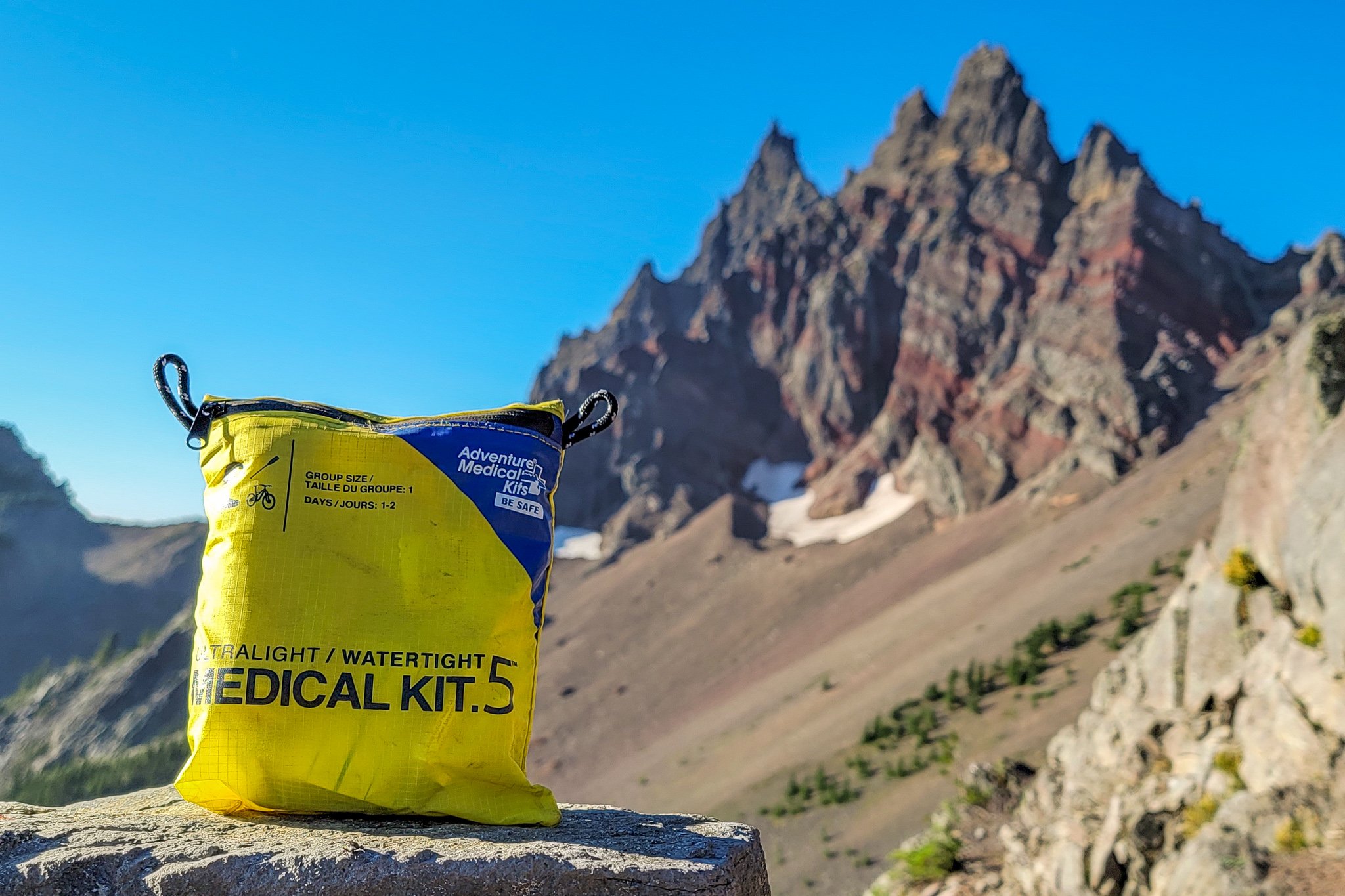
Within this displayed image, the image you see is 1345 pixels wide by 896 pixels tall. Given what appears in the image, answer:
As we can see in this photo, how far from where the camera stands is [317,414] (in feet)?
10.4

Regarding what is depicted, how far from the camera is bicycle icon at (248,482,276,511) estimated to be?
2977 mm

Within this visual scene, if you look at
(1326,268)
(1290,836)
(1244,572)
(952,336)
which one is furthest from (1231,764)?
(1326,268)

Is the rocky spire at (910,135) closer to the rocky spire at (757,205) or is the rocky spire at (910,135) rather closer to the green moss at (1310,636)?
the rocky spire at (757,205)

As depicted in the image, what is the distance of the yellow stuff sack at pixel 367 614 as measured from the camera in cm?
279

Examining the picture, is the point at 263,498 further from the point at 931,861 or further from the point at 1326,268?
the point at 1326,268

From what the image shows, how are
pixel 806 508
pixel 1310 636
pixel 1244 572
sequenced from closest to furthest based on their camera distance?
pixel 1310 636 < pixel 1244 572 < pixel 806 508

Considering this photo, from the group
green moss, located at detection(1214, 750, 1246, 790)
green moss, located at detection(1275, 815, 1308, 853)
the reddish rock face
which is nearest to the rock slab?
green moss, located at detection(1275, 815, 1308, 853)

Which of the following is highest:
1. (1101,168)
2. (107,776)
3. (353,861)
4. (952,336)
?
(1101,168)

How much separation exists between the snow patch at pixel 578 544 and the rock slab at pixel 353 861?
73883mm

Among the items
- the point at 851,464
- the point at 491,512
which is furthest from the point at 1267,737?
the point at 851,464

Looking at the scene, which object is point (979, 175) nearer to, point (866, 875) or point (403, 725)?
A: point (866, 875)

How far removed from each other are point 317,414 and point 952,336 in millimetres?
75301

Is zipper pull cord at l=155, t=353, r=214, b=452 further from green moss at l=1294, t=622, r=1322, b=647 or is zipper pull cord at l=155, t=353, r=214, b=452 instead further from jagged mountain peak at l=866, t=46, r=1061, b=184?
jagged mountain peak at l=866, t=46, r=1061, b=184

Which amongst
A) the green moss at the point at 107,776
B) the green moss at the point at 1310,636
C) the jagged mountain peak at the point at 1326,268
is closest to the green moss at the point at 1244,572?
the green moss at the point at 1310,636
